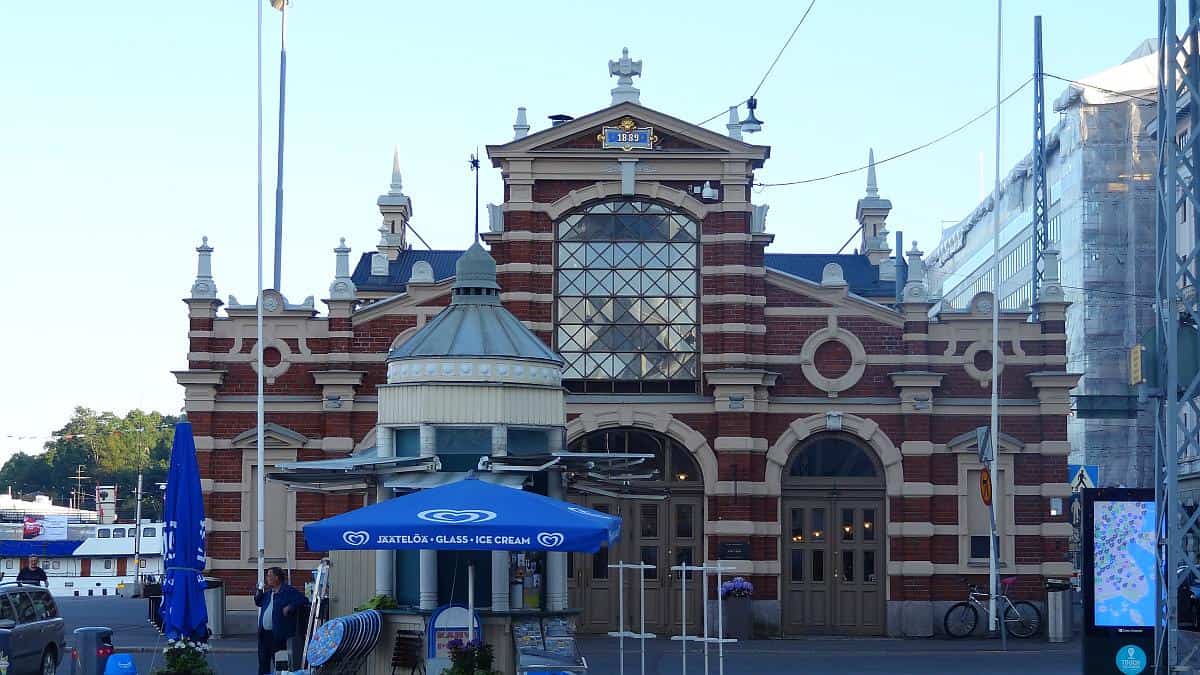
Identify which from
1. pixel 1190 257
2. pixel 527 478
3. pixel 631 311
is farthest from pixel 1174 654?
pixel 631 311

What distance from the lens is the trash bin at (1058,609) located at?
104 ft

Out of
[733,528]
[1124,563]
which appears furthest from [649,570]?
[1124,563]

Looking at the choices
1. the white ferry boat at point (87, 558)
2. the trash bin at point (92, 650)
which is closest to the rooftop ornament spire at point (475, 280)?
the trash bin at point (92, 650)

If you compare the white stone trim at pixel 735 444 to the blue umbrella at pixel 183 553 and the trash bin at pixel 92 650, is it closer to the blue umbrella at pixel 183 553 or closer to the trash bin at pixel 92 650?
the blue umbrella at pixel 183 553

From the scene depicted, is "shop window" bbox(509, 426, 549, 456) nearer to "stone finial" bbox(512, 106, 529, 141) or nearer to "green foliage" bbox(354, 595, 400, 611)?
"green foliage" bbox(354, 595, 400, 611)

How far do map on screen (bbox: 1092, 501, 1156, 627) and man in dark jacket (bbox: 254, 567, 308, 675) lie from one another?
9372 mm

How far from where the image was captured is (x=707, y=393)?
32.8m

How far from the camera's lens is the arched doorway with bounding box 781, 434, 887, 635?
32.7 metres

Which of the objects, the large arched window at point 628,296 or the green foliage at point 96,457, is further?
the green foliage at point 96,457

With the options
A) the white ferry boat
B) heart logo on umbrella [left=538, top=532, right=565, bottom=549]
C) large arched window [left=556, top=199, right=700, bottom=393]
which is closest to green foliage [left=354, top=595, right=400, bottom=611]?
heart logo on umbrella [left=538, top=532, right=565, bottom=549]

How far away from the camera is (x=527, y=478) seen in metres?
20.5

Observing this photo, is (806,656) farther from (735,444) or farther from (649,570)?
(735,444)

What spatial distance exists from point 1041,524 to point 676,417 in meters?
7.21

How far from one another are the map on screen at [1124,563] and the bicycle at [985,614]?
1297 centimetres
